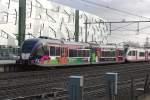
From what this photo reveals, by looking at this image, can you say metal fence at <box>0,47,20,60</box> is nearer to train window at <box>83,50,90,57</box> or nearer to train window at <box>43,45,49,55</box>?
train window at <box>83,50,90,57</box>

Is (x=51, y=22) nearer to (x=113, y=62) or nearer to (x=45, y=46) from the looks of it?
(x=113, y=62)

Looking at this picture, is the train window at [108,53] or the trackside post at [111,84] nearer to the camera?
the trackside post at [111,84]

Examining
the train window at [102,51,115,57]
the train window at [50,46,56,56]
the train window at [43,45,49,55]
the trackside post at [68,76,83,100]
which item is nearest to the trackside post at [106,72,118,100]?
the trackside post at [68,76,83,100]

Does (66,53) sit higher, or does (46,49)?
(46,49)

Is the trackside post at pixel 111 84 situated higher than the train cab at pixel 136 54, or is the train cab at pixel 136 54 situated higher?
the train cab at pixel 136 54

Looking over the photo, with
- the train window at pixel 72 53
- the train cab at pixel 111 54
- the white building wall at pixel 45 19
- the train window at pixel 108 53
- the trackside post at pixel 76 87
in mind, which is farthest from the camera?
the white building wall at pixel 45 19

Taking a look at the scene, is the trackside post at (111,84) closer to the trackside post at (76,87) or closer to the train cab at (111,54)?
the trackside post at (76,87)

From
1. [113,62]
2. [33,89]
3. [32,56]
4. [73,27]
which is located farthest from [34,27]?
[33,89]

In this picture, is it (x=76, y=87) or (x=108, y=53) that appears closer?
(x=76, y=87)

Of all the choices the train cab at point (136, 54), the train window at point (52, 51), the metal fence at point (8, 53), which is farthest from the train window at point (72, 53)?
the train cab at point (136, 54)

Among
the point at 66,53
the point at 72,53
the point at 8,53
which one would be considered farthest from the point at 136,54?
the point at 66,53

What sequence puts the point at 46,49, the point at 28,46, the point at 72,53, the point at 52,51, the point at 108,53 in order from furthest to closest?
the point at 108,53 → the point at 72,53 → the point at 52,51 → the point at 28,46 → the point at 46,49

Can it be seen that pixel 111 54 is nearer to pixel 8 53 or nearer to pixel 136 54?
pixel 136 54

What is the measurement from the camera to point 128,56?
203 ft
